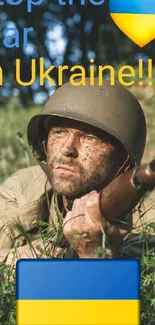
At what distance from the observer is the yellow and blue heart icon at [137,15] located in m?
6.60

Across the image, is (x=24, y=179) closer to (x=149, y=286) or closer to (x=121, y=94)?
(x=121, y=94)

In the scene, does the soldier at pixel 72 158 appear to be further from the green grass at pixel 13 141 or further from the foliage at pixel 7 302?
the green grass at pixel 13 141

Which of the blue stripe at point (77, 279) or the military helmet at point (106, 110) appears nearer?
the blue stripe at point (77, 279)

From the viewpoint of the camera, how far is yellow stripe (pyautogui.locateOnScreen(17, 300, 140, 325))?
3666 mm

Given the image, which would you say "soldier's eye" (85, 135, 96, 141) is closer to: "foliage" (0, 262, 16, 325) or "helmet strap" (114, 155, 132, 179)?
"helmet strap" (114, 155, 132, 179)

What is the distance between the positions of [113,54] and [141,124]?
16.3ft

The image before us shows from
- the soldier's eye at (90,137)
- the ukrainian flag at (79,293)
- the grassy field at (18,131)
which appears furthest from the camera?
the grassy field at (18,131)

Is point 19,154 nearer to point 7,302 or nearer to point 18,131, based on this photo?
point 18,131

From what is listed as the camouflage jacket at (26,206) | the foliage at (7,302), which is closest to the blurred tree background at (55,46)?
the camouflage jacket at (26,206)

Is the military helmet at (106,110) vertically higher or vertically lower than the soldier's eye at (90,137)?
higher

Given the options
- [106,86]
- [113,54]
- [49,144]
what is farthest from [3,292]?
[113,54]

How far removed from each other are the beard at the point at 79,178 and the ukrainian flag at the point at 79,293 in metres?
1.40

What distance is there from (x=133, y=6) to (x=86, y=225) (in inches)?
115

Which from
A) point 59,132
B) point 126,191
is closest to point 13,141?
point 59,132
